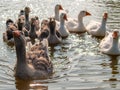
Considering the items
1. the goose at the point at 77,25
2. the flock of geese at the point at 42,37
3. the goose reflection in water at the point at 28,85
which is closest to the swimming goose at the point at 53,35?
the flock of geese at the point at 42,37

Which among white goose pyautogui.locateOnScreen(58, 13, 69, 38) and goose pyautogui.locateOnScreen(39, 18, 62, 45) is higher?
white goose pyautogui.locateOnScreen(58, 13, 69, 38)

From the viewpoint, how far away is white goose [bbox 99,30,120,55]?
490 inches

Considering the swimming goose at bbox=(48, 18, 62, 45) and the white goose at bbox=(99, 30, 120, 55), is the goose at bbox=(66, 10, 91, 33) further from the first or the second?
the white goose at bbox=(99, 30, 120, 55)

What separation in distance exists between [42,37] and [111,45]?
2.53m

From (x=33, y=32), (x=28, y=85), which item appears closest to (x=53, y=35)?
(x=33, y=32)

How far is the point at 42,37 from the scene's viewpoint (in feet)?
44.7

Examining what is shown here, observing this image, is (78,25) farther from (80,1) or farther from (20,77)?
(20,77)

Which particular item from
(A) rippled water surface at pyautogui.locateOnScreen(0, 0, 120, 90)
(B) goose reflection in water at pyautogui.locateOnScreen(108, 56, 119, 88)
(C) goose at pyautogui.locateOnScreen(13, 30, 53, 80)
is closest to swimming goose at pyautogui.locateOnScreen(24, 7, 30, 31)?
(A) rippled water surface at pyautogui.locateOnScreen(0, 0, 120, 90)

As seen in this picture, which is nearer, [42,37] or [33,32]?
[42,37]

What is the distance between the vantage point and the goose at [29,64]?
394 inches

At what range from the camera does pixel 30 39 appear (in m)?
13.8

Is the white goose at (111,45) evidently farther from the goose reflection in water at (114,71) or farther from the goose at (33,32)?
the goose at (33,32)

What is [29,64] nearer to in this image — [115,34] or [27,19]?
[115,34]

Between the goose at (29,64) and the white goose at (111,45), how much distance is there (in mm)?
2650
